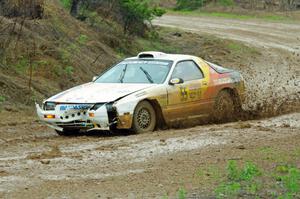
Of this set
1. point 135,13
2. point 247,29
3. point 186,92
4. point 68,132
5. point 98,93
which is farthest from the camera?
point 247,29

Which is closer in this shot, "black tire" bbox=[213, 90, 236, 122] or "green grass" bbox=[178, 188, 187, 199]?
"green grass" bbox=[178, 188, 187, 199]

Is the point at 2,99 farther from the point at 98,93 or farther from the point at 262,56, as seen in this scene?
the point at 262,56

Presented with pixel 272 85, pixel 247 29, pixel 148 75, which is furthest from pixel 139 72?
pixel 247 29

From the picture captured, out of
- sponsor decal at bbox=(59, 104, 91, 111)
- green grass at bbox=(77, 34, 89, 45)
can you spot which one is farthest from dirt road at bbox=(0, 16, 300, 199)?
green grass at bbox=(77, 34, 89, 45)

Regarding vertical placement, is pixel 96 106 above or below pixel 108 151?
above

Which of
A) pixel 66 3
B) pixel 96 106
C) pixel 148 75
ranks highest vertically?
pixel 66 3

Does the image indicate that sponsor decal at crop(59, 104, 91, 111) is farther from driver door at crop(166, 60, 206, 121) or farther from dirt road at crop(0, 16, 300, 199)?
driver door at crop(166, 60, 206, 121)

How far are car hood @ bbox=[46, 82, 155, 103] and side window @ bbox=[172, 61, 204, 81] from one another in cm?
92

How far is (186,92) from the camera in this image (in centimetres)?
1559

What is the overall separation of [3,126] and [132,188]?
6.90m

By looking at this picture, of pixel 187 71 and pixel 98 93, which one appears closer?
pixel 98 93

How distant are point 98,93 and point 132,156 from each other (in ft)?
10.2

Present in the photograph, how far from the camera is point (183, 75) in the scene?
1585cm

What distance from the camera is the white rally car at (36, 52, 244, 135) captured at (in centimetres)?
1421
